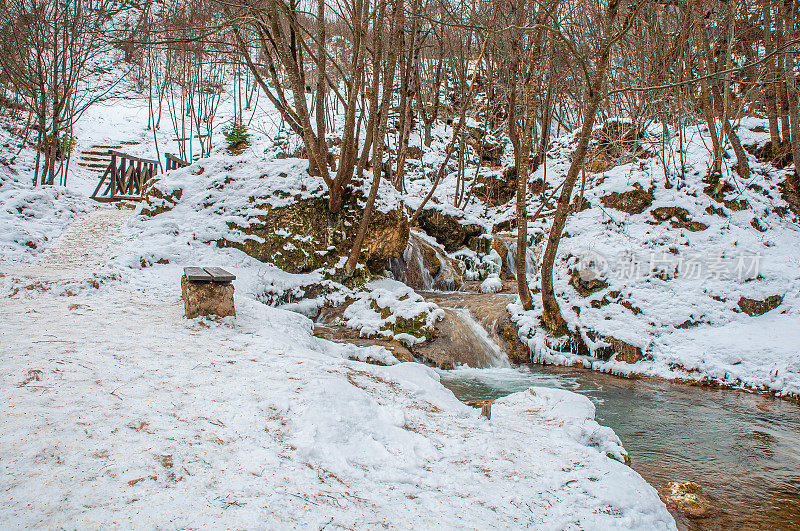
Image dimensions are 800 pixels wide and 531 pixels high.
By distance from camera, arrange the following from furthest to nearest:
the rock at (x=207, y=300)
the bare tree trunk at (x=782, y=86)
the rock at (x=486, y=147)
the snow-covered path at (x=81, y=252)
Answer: the rock at (x=486, y=147), the bare tree trunk at (x=782, y=86), the snow-covered path at (x=81, y=252), the rock at (x=207, y=300)

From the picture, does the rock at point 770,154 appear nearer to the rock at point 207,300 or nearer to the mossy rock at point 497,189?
the mossy rock at point 497,189

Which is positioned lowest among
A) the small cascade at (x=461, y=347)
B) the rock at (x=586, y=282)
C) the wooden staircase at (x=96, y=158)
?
the small cascade at (x=461, y=347)

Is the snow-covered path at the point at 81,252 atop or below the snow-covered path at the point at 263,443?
atop

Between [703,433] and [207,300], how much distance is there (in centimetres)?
602

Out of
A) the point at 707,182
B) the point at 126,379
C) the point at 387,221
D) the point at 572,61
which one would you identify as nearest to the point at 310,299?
the point at 387,221

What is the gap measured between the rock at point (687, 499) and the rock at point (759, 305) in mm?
5028

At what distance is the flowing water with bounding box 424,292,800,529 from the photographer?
3451 millimetres

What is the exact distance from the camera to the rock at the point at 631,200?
9188 mm

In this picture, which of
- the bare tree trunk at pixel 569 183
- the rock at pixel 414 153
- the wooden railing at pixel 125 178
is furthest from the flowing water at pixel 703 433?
the rock at pixel 414 153

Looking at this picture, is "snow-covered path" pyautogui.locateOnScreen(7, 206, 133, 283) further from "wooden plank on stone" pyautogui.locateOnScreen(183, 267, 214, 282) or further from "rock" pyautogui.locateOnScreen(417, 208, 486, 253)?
"rock" pyautogui.locateOnScreen(417, 208, 486, 253)

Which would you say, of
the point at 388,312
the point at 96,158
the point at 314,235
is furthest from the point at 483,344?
the point at 96,158

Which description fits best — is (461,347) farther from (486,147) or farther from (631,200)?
(486,147)

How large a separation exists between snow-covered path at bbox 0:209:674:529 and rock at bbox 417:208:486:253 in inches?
357

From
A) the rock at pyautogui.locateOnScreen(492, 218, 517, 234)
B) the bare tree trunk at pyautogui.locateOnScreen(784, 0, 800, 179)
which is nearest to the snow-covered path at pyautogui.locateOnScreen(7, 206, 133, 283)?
the rock at pyautogui.locateOnScreen(492, 218, 517, 234)
